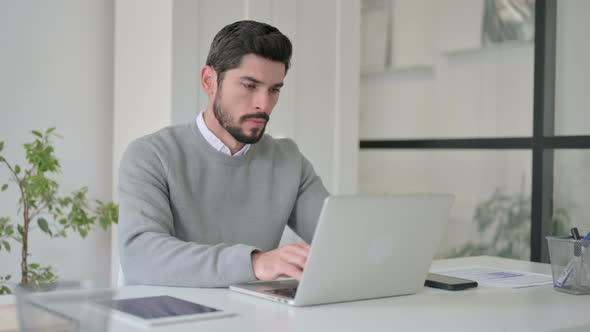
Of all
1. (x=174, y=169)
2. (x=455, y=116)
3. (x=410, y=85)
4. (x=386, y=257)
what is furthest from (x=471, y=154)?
(x=386, y=257)

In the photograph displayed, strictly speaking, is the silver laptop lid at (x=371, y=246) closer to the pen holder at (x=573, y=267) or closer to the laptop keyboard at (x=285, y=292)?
the laptop keyboard at (x=285, y=292)

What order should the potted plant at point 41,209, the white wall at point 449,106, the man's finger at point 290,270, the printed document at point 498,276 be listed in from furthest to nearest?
the white wall at point 449,106 → the potted plant at point 41,209 → the printed document at point 498,276 → the man's finger at point 290,270

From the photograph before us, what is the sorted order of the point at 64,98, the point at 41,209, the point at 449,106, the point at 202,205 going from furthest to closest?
the point at 449,106 → the point at 64,98 → the point at 41,209 → the point at 202,205

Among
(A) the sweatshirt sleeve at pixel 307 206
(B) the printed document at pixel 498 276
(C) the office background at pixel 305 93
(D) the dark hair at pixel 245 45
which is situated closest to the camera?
(B) the printed document at pixel 498 276

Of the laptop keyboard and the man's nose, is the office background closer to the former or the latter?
the man's nose

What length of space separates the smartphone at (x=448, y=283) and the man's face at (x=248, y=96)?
2.29ft

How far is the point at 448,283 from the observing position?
1.66 m

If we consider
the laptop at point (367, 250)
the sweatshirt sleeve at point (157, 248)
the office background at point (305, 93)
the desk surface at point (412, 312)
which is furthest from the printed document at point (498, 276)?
the office background at point (305, 93)

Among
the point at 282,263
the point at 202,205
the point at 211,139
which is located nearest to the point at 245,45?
the point at 211,139

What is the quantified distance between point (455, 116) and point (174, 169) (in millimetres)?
2128

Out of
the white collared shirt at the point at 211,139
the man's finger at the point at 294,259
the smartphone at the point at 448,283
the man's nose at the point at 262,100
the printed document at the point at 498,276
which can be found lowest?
the printed document at the point at 498,276

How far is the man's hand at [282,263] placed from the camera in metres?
1.47

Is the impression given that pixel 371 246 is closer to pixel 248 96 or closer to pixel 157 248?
pixel 157 248

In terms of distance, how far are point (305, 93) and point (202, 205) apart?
1.50m
